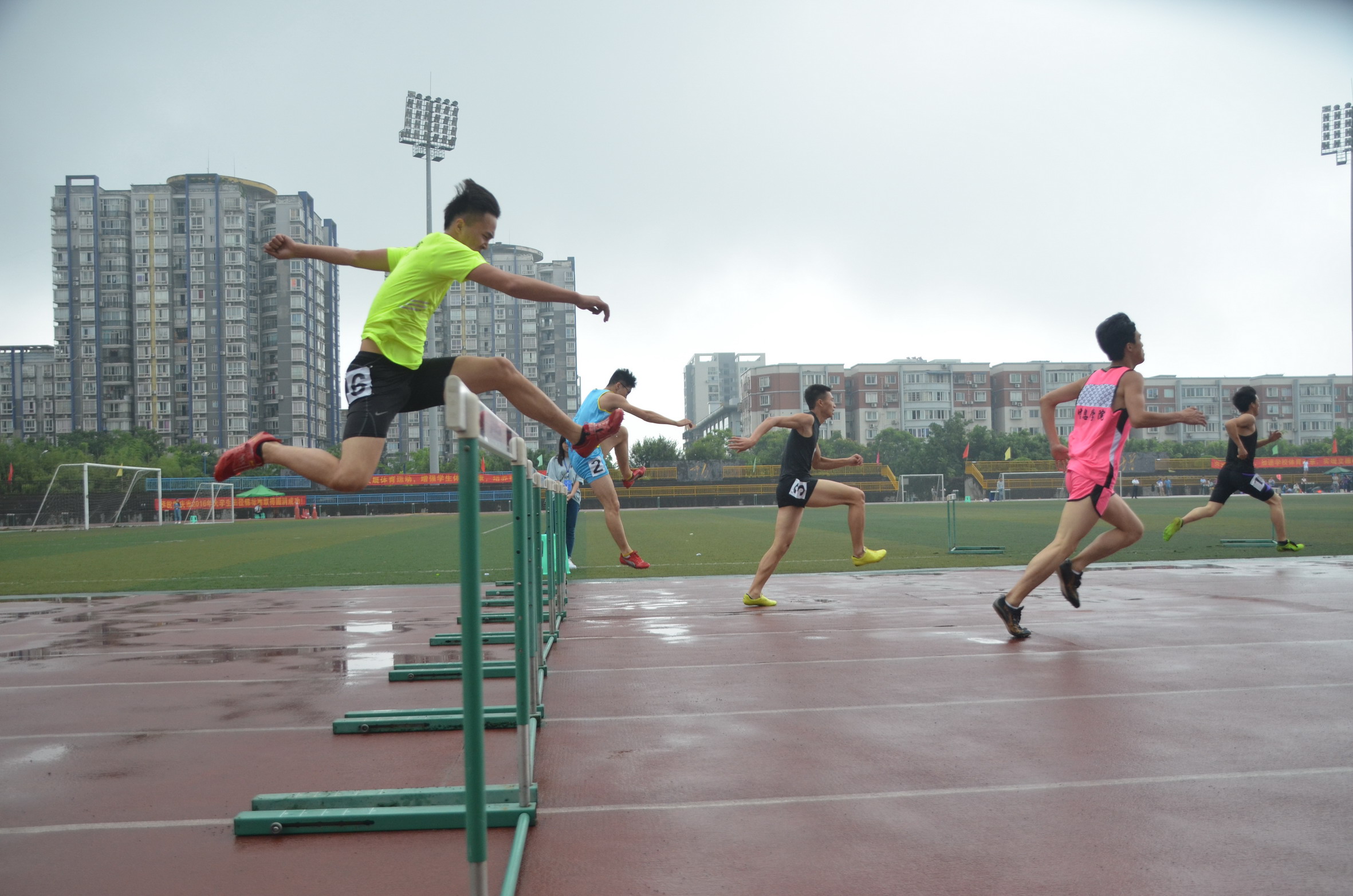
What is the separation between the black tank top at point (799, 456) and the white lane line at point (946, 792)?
468cm

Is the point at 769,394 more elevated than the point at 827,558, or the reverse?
the point at 769,394

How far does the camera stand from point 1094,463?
19.1ft

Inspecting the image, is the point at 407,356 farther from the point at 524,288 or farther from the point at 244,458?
the point at 244,458

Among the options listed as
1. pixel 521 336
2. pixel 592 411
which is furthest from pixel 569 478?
pixel 521 336

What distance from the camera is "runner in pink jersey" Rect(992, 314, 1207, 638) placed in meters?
5.79

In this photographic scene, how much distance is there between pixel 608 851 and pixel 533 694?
129cm

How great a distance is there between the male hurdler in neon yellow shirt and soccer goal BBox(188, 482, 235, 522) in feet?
174

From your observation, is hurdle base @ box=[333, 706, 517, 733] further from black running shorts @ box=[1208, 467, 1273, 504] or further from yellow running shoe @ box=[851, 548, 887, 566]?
black running shorts @ box=[1208, 467, 1273, 504]

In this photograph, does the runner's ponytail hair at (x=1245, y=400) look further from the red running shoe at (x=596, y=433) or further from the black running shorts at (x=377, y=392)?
the black running shorts at (x=377, y=392)

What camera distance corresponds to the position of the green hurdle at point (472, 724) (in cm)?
183

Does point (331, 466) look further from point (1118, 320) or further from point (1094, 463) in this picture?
point (1118, 320)

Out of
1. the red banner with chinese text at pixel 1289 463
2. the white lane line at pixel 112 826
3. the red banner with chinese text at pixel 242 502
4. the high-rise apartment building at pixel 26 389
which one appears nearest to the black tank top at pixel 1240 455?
the white lane line at pixel 112 826

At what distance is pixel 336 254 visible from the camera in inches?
172

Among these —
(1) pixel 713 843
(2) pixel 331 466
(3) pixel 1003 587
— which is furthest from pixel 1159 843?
(3) pixel 1003 587
